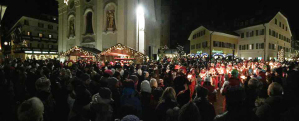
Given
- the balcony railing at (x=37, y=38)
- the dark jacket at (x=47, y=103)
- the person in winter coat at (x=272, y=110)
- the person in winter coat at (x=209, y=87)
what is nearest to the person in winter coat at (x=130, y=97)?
the dark jacket at (x=47, y=103)

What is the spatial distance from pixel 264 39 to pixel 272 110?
37.5 meters

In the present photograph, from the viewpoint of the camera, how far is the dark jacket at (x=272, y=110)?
288cm

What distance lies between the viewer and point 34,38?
51125mm

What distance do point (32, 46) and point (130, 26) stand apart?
37.8 metres

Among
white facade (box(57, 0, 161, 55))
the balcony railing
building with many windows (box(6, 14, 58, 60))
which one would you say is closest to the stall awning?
white facade (box(57, 0, 161, 55))

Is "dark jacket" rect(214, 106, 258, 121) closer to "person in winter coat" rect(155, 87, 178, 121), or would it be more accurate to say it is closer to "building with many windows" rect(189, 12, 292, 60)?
"person in winter coat" rect(155, 87, 178, 121)

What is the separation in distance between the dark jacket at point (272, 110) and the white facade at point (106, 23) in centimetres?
2102

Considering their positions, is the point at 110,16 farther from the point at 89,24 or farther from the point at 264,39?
the point at 264,39

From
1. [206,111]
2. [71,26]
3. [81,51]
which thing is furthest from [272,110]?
[71,26]

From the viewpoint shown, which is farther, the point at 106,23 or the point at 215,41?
the point at 215,41

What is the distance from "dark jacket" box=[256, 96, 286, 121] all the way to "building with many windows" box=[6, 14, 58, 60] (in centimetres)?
5305

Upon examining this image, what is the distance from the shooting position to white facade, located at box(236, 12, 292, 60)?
3531 cm

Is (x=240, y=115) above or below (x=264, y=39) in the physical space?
below

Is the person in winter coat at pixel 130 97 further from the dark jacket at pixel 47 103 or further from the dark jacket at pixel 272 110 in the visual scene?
the dark jacket at pixel 272 110
